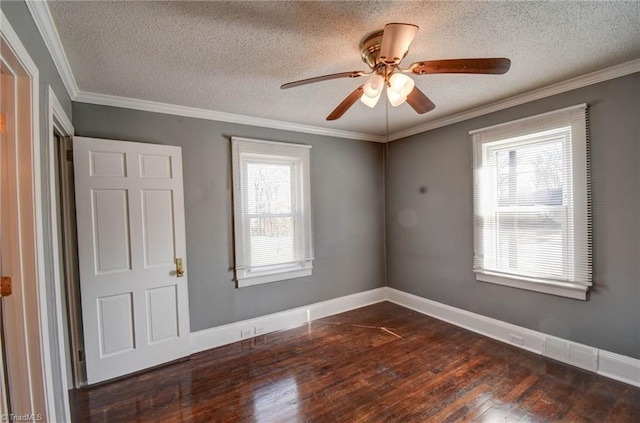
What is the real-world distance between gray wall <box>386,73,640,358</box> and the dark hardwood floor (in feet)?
1.34

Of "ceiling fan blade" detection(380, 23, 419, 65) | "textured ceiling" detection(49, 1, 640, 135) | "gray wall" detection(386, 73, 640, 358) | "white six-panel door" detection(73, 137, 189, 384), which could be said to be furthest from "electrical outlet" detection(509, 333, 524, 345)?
"white six-panel door" detection(73, 137, 189, 384)

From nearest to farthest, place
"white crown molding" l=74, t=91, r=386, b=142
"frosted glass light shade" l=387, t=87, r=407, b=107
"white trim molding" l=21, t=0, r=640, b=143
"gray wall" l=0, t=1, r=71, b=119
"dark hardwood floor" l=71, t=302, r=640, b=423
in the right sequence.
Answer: "gray wall" l=0, t=1, r=71, b=119, "white trim molding" l=21, t=0, r=640, b=143, "frosted glass light shade" l=387, t=87, r=407, b=107, "dark hardwood floor" l=71, t=302, r=640, b=423, "white crown molding" l=74, t=91, r=386, b=142

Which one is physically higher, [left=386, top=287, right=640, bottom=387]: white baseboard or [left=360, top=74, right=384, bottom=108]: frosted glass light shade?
[left=360, top=74, right=384, bottom=108]: frosted glass light shade

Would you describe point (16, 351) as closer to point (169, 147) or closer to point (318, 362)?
point (169, 147)

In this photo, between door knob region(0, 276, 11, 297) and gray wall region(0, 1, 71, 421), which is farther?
gray wall region(0, 1, 71, 421)

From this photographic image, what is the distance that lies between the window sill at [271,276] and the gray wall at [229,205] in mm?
71

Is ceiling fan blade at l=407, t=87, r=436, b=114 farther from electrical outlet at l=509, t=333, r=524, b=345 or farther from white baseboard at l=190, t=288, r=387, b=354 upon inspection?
white baseboard at l=190, t=288, r=387, b=354

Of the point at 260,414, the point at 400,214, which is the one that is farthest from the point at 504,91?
the point at 260,414

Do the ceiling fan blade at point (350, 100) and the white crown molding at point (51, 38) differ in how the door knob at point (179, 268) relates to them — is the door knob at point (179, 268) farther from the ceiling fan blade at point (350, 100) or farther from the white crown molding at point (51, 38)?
the ceiling fan blade at point (350, 100)

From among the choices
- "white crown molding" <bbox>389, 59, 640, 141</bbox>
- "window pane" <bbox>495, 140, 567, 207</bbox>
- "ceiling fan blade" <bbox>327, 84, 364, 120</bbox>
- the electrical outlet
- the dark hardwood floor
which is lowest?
the dark hardwood floor

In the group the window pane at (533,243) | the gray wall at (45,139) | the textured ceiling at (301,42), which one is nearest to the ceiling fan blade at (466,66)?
the textured ceiling at (301,42)

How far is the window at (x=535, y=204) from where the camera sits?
248 cm

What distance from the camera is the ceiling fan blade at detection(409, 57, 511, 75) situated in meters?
1.45

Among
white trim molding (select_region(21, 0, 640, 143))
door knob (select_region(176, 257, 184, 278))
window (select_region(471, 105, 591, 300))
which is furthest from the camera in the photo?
door knob (select_region(176, 257, 184, 278))
